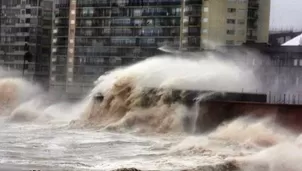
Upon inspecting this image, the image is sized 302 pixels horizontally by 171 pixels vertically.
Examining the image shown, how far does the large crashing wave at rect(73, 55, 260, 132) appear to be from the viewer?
3023 cm

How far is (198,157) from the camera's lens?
20.2 metres

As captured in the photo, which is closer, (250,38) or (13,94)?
(13,94)

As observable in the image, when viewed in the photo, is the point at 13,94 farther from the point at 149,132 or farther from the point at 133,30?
the point at 133,30

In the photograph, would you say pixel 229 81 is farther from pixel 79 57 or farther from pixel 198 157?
pixel 79 57

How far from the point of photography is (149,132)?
2950cm

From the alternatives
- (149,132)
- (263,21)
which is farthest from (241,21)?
(149,132)

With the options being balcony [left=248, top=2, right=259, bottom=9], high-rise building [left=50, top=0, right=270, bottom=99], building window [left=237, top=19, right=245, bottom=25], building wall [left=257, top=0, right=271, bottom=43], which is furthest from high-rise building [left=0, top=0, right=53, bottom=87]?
building wall [left=257, top=0, right=271, bottom=43]

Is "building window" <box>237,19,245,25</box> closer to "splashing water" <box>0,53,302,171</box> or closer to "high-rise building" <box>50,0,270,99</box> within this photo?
"high-rise building" <box>50,0,270,99</box>

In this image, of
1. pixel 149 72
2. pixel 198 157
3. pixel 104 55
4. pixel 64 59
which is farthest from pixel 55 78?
pixel 198 157

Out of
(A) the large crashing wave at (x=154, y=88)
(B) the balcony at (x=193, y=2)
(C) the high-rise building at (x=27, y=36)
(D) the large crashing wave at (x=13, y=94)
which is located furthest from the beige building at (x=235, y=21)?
(A) the large crashing wave at (x=154, y=88)

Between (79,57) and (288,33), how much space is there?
2559 centimetres

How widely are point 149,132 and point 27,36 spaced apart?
51791 millimetres

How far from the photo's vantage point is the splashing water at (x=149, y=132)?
1889 cm

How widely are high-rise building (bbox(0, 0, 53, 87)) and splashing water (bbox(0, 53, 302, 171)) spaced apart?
32185 mm
